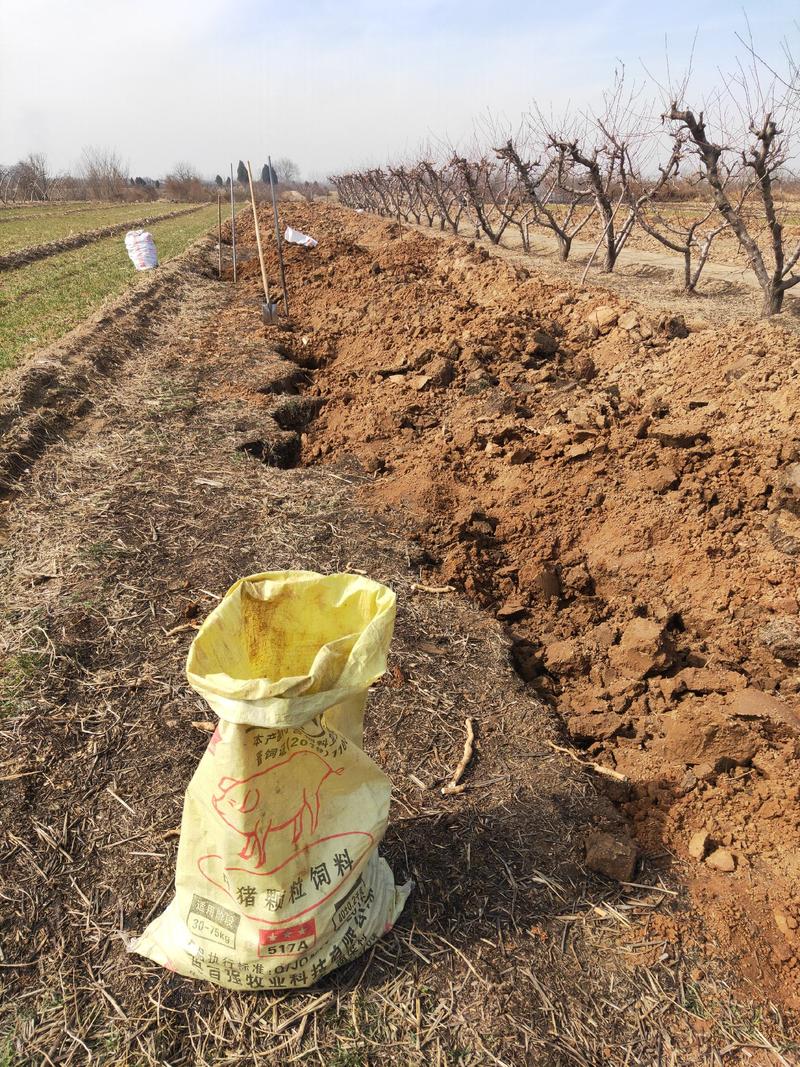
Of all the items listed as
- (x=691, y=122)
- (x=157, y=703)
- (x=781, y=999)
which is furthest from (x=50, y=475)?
(x=691, y=122)

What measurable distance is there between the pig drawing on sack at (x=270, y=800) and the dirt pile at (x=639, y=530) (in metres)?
1.24

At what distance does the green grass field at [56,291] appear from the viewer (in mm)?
7948

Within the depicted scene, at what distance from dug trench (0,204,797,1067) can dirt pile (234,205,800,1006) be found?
0.02m

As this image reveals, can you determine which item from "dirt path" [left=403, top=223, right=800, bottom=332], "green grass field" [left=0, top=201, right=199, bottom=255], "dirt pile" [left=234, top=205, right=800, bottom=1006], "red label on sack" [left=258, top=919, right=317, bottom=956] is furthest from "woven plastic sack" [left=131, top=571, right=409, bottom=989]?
"green grass field" [left=0, top=201, right=199, bottom=255]

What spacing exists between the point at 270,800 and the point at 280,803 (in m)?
0.03

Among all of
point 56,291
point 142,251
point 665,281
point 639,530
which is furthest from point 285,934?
point 142,251

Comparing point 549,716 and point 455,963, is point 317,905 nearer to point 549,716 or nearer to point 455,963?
point 455,963

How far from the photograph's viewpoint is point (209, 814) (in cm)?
147

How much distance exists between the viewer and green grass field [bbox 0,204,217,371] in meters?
7.95

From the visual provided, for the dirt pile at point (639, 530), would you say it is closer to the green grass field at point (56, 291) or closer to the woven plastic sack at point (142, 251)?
the green grass field at point (56, 291)

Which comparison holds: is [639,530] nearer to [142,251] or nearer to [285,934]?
[285,934]

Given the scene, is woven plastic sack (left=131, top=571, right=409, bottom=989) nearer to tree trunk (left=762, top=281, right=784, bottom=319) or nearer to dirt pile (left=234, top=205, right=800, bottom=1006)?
dirt pile (left=234, top=205, right=800, bottom=1006)

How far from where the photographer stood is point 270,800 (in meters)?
1.46

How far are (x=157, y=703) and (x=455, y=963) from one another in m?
1.44
